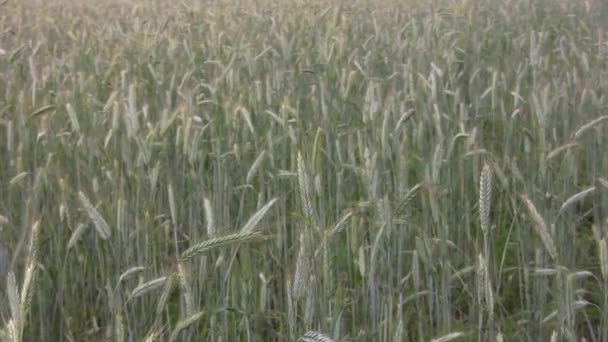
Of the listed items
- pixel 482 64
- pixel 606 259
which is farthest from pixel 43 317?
pixel 482 64

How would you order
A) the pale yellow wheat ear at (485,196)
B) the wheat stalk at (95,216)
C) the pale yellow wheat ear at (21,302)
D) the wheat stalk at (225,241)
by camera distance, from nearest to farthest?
the pale yellow wheat ear at (21,302) < the wheat stalk at (225,241) < the pale yellow wheat ear at (485,196) < the wheat stalk at (95,216)

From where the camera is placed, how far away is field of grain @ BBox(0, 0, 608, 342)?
145 cm

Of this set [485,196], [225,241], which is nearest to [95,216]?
[225,241]

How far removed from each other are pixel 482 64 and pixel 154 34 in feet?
6.06

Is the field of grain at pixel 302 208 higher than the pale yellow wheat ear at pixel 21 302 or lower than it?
lower

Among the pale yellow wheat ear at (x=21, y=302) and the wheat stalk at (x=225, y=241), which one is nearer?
the pale yellow wheat ear at (x=21, y=302)

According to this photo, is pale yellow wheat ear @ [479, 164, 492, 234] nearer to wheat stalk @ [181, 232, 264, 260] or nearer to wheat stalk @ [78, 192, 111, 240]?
wheat stalk @ [181, 232, 264, 260]

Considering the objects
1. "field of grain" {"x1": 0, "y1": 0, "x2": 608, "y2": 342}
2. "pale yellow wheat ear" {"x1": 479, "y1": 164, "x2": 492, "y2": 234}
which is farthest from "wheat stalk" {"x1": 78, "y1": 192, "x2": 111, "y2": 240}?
"pale yellow wheat ear" {"x1": 479, "y1": 164, "x2": 492, "y2": 234}

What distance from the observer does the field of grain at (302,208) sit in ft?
4.76

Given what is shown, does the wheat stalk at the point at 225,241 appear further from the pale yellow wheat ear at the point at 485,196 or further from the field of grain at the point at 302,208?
the pale yellow wheat ear at the point at 485,196

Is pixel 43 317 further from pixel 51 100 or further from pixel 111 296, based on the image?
pixel 51 100

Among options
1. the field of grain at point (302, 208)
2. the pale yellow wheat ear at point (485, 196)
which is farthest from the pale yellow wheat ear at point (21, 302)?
the pale yellow wheat ear at point (485, 196)

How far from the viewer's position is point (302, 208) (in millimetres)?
1417

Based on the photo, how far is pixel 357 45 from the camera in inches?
176
